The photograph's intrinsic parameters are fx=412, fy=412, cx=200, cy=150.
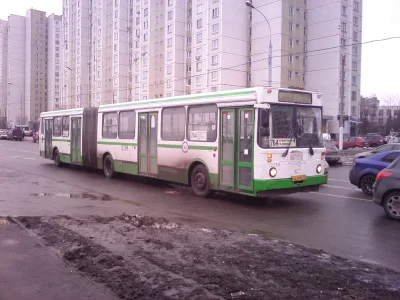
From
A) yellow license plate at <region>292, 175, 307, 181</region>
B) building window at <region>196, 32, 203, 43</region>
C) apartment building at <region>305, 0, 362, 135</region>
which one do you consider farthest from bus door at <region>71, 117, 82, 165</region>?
building window at <region>196, 32, 203, 43</region>

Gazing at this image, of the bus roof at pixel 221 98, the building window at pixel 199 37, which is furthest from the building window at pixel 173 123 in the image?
the building window at pixel 199 37

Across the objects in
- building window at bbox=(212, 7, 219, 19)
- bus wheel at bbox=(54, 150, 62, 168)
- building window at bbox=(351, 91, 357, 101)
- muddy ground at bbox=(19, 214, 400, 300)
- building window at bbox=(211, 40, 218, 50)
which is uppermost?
building window at bbox=(212, 7, 219, 19)

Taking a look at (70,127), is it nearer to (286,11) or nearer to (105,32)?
(286,11)

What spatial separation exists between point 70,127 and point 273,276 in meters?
16.2

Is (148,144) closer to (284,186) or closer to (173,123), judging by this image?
(173,123)

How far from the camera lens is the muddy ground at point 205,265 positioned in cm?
444

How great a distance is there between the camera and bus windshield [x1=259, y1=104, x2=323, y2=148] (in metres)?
9.90

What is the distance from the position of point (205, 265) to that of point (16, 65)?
133m

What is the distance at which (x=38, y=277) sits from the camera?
16.3 feet

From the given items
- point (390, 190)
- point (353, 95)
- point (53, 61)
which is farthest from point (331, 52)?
point (53, 61)

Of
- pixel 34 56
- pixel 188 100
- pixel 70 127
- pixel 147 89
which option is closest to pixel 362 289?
pixel 188 100

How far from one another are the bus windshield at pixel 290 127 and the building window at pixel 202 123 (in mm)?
1730

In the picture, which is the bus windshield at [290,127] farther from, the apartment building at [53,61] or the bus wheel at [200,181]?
the apartment building at [53,61]

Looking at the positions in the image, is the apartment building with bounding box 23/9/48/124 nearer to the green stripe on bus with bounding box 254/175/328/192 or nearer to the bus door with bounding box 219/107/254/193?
the bus door with bounding box 219/107/254/193
